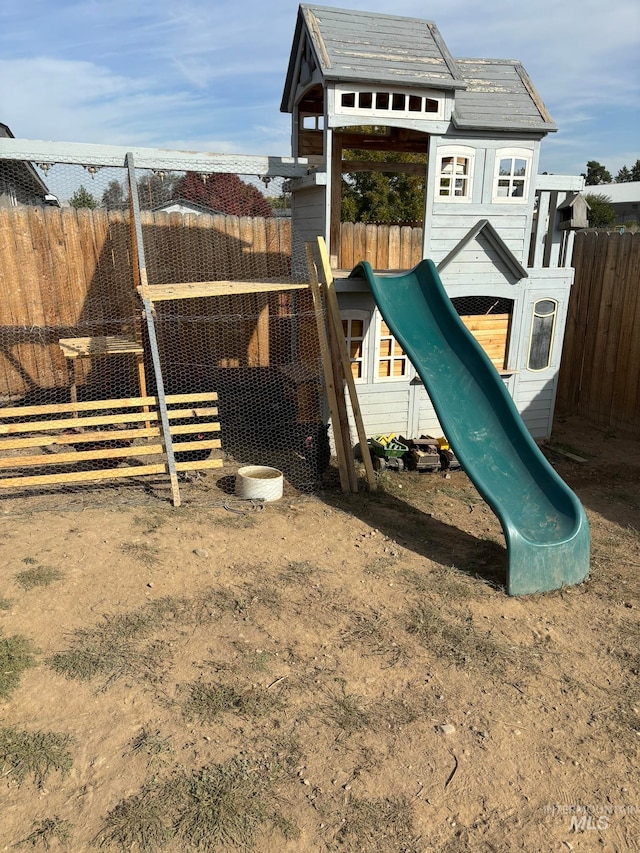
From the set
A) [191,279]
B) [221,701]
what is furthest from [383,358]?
[221,701]

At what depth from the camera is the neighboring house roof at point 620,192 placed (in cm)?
4250

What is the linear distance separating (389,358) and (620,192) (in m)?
43.8

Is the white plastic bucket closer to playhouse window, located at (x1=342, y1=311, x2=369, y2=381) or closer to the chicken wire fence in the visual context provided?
the chicken wire fence

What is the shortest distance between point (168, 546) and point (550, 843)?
12.8ft

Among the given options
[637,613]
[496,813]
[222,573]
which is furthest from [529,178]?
[496,813]

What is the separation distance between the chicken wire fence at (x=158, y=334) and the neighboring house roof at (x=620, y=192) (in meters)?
38.7

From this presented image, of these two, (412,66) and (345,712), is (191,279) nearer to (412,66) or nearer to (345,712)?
(412,66)

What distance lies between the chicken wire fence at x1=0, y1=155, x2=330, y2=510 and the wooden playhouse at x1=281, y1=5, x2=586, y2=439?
855mm

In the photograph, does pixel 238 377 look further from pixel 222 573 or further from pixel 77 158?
pixel 222 573

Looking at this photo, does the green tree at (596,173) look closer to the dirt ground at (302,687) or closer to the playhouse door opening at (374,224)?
the playhouse door opening at (374,224)

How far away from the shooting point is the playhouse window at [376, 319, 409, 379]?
8.72 meters

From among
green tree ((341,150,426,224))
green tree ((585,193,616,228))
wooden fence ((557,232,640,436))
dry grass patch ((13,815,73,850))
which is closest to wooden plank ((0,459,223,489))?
dry grass patch ((13,815,73,850))

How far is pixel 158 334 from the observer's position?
403 inches

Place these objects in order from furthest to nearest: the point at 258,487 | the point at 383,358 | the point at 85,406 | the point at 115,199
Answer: the point at 115,199 → the point at 383,358 → the point at 258,487 → the point at 85,406
